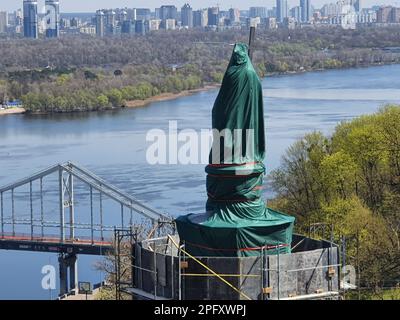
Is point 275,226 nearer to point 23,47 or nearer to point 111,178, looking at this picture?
point 111,178

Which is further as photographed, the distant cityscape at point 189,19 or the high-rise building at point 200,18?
the high-rise building at point 200,18

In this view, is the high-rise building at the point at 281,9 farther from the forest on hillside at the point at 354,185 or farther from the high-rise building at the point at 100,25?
the forest on hillside at the point at 354,185

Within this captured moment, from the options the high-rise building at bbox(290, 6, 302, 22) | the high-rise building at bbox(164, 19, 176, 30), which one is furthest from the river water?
the high-rise building at bbox(290, 6, 302, 22)

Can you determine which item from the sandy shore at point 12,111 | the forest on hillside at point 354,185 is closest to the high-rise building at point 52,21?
the sandy shore at point 12,111

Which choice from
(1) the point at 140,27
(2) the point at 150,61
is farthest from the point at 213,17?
(2) the point at 150,61

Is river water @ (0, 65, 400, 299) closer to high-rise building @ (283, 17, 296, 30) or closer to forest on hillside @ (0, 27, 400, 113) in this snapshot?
forest on hillside @ (0, 27, 400, 113)

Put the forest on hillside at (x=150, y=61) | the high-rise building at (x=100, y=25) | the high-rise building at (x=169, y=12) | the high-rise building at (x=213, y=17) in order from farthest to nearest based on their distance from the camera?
1. the high-rise building at (x=169, y=12)
2. the high-rise building at (x=213, y=17)
3. the high-rise building at (x=100, y=25)
4. the forest on hillside at (x=150, y=61)

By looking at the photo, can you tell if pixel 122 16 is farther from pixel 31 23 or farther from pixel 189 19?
pixel 31 23
